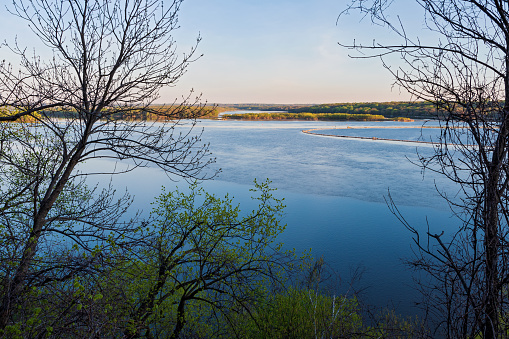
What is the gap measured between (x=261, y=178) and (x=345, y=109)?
7561 centimetres

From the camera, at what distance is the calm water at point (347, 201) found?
12.2m

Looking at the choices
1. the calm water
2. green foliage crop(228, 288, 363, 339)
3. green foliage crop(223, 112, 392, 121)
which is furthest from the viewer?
green foliage crop(223, 112, 392, 121)

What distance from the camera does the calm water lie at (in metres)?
12.2

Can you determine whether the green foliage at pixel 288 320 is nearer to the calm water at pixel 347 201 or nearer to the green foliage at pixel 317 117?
the calm water at pixel 347 201

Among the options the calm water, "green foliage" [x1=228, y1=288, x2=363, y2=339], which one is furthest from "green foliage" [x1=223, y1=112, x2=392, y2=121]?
"green foliage" [x1=228, y1=288, x2=363, y2=339]

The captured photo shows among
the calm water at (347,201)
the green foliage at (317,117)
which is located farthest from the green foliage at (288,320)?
the green foliage at (317,117)

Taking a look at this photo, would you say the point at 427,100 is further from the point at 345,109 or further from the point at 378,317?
the point at 345,109

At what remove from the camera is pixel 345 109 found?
90.9m

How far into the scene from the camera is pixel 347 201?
1750cm

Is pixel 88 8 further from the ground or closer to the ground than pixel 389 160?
further from the ground

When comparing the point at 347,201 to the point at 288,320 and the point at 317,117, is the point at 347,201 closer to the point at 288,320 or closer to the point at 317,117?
the point at 288,320

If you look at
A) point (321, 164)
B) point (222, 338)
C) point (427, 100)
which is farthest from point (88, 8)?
point (321, 164)

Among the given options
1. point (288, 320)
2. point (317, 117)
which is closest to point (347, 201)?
point (288, 320)

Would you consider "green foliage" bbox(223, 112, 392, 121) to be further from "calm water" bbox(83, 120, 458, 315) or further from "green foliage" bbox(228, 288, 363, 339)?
"green foliage" bbox(228, 288, 363, 339)
